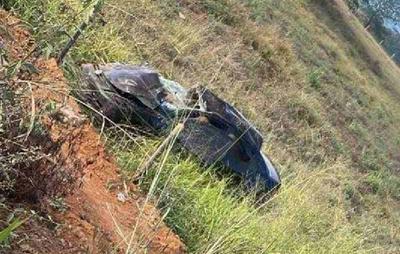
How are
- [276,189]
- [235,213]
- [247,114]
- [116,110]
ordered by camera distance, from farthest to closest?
1. [247,114]
2. [276,189]
3. [116,110]
4. [235,213]

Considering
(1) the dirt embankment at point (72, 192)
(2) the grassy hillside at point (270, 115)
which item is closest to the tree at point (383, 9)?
(2) the grassy hillside at point (270, 115)

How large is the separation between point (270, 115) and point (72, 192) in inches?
307

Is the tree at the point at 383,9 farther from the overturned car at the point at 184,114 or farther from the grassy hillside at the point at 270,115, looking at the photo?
the overturned car at the point at 184,114

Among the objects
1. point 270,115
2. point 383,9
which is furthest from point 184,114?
point 383,9

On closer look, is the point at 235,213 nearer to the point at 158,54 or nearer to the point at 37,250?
the point at 37,250

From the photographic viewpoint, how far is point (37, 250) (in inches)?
95.3

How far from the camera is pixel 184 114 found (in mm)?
4844

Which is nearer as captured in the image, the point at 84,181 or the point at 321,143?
the point at 84,181

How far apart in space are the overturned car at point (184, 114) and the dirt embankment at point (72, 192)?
0.65 m

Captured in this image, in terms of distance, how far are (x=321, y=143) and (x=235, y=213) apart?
826cm

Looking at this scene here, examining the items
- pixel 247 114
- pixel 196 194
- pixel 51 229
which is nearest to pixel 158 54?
pixel 247 114

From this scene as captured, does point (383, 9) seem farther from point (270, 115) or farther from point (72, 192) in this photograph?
point (72, 192)

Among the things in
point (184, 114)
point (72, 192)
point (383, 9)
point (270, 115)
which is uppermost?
point (72, 192)

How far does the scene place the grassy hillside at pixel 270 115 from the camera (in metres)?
3.99
